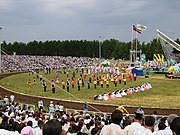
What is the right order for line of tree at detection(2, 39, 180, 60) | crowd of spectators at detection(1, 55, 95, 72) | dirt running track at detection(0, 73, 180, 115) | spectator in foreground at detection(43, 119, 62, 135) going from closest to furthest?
spectator in foreground at detection(43, 119, 62, 135)
dirt running track at detection(0, 73, 180, 115)
crowd of spectators at detection(1, 55, 95, 72)
line of tree at detection(2, 39, 180, 60)

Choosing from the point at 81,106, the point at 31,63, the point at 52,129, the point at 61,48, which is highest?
the point at 61,48

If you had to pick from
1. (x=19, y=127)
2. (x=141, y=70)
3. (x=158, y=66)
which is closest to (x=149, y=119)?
(x=19, y=127)

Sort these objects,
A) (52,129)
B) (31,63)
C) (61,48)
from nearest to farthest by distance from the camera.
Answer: (52,129) → (31,63) → (61,48)

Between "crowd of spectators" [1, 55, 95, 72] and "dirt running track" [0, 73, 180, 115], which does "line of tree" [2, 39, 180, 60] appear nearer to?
"crowd of spectators" [1, 55, 95, 72]

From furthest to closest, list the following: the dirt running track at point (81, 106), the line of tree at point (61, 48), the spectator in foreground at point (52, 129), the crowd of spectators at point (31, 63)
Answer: the line of tree at point (61, 48)
the crowd of spectators at point (31, 63)
the dirt running track at point (81, 106)
the spectator in foreground at point (52, 129)

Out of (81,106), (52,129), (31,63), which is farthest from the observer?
(31,63)

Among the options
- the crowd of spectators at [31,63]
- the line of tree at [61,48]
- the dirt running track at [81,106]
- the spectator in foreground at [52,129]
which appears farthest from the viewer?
the line of tree at [61,48]

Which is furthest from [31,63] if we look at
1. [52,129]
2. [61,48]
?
[52,129]

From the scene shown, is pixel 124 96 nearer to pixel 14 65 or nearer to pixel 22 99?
pixel 22 99

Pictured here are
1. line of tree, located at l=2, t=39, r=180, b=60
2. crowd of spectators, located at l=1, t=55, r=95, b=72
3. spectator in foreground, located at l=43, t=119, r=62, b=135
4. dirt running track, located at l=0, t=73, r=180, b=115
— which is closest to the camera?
spectator in foreground, located at l=43, t=119, r=62, b=135

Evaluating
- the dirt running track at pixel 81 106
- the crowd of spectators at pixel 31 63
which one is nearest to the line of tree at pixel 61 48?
the crowd of spectators at pixel 31 63

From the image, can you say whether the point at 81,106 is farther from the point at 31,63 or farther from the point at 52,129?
the point at 31,63

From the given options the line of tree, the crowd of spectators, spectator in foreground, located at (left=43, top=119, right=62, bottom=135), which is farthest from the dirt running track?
the line of tree

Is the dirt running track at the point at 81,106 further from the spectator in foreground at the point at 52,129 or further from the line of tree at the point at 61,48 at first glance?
the line of tree at the point at 61,48
